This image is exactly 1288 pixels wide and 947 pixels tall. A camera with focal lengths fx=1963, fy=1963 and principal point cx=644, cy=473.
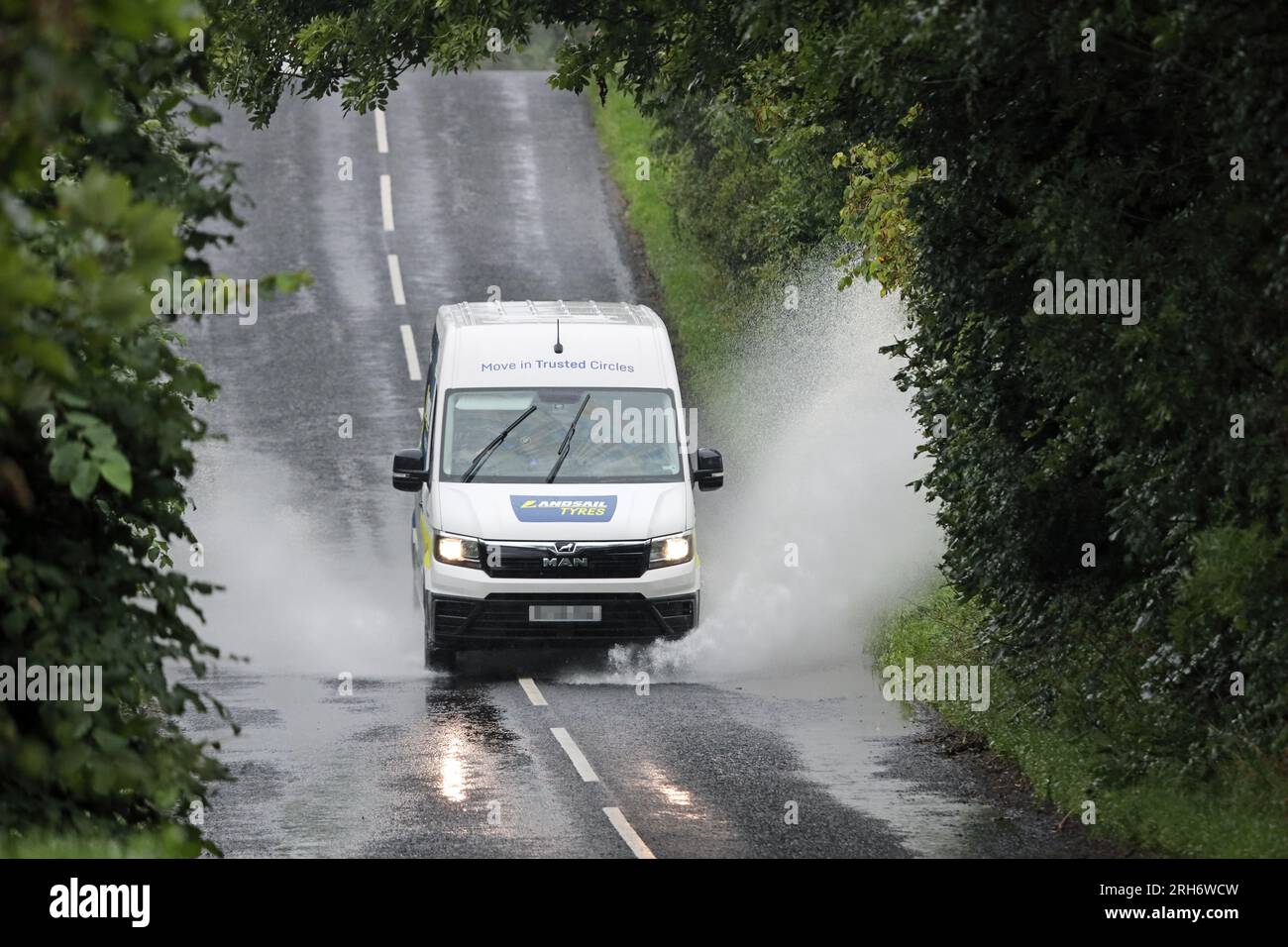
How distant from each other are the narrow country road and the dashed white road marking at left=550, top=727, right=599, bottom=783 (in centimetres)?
3

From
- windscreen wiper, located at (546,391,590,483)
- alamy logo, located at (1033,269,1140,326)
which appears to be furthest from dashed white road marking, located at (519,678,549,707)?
alamy logo, located at (1033,269,1140,326)

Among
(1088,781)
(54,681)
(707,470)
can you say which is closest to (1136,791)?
(1088,781)

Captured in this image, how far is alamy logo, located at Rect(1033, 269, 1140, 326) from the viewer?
37.5 ft

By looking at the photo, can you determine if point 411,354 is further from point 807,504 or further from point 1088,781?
point 1088,781

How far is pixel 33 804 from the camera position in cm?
705

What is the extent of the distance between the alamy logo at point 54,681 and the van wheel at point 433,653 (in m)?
9.53

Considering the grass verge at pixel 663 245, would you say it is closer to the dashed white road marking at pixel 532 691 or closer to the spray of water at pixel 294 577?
the spray of water at pixel 294 577

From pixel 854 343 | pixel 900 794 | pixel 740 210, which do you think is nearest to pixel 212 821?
pixel 900 794

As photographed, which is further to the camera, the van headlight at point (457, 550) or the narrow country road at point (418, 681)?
the van headlight at point (457, 550)

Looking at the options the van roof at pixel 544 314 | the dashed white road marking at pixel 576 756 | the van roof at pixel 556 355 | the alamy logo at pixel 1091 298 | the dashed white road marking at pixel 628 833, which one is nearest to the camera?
the dashed white road marking at pixel 628 833

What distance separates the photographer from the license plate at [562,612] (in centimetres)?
1625

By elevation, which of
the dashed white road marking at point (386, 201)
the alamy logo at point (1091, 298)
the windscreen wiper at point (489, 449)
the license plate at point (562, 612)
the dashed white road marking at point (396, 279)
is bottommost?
the license plate at point (562, 612)
